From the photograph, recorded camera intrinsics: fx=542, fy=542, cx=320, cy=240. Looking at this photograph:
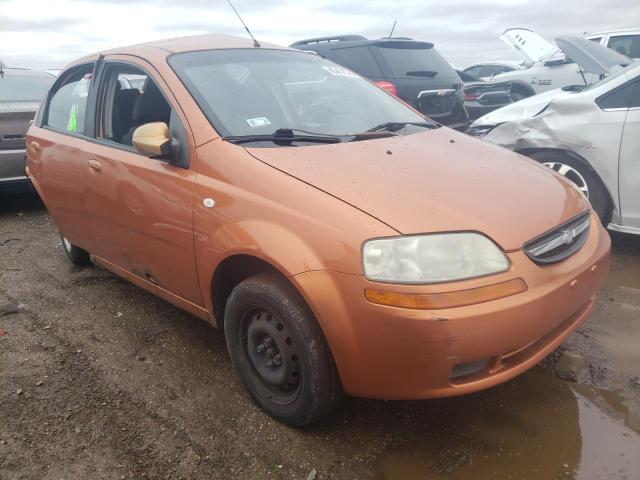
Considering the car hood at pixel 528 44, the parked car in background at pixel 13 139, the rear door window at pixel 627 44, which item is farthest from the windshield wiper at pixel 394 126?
the rear door window at pixel 627 44

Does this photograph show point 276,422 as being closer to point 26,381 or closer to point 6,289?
point 26,381

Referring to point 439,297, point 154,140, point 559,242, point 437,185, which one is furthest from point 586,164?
point 154,140

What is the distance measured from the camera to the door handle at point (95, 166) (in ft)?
10.2

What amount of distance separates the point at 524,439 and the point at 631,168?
2608mm

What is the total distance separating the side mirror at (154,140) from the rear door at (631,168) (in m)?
3.30

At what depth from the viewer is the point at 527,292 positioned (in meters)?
1.97

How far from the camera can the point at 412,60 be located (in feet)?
20.2

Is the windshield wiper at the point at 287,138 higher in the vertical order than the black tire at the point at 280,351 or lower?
higher

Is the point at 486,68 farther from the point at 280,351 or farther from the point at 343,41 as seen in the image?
the point at 280,351

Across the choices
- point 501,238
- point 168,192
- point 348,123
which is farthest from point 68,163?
point 501,238

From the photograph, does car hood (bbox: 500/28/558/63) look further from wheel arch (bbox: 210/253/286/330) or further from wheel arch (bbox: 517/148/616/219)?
wheel arch (bbox: 210/253/286/330)

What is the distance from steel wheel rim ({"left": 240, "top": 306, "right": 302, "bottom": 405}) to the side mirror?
0.86m

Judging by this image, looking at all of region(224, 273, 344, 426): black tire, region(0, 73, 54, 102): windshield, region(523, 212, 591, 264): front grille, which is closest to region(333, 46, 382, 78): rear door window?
region(0, 73, 54, 102): windshield

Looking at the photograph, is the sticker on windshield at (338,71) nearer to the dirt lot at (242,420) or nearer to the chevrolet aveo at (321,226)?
the chevrolet aveo at (321,226)
